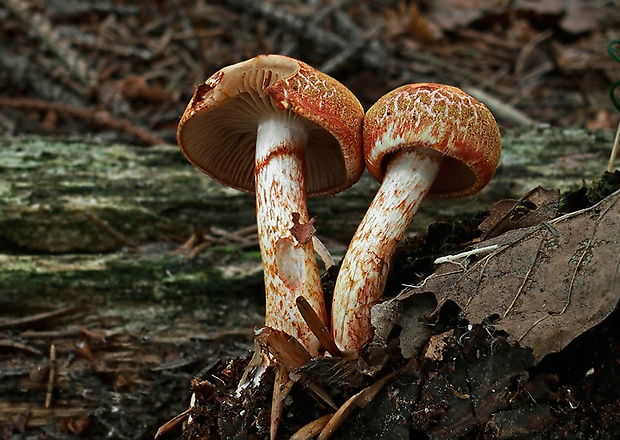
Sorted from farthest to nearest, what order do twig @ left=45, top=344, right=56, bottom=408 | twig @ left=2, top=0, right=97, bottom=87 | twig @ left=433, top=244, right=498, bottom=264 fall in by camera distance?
twig @ left=2, top=0, right=97, bottom=87 → twig @ left=45, top=344, right=56, bottom=408 → twig @ left=433, top=244, right=498, bottom=264

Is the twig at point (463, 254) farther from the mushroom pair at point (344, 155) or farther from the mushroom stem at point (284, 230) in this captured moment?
the mushroom stem at point (284, 230)

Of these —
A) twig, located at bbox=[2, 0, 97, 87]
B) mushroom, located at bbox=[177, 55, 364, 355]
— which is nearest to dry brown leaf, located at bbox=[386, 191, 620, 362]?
mushroom, located at bbox=[177, 55, 364, 355]

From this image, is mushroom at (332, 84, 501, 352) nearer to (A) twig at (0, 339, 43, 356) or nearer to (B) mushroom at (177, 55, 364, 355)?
(B) mushroom at (177, 55, 364, 355)

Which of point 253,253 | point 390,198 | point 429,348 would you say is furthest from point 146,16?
point 429,348

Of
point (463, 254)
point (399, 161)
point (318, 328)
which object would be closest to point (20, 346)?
point (318, 328)

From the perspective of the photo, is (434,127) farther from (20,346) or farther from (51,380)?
(20,346)
